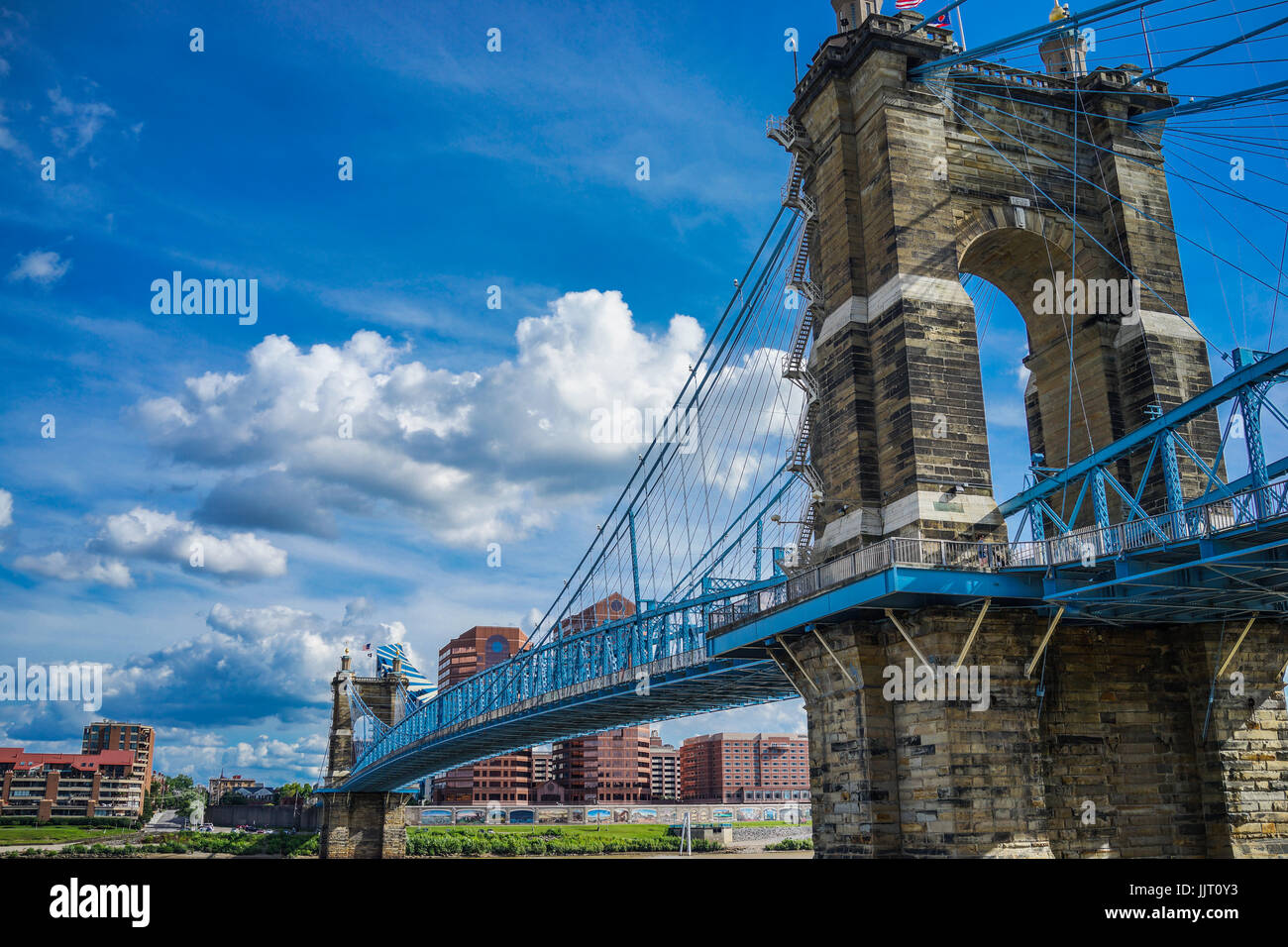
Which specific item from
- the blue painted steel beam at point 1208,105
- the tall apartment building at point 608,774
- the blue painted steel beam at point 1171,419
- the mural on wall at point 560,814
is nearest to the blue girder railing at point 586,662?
the blue painted steel beam at point 1171,419

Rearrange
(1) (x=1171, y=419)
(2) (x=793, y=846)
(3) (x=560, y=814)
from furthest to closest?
1. (3) (x=560, y=814)
2. (2) (x=793, y=846)
3. (1) (x=1171, y=419)

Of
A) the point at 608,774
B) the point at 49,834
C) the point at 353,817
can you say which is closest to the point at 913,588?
the point at 353,817

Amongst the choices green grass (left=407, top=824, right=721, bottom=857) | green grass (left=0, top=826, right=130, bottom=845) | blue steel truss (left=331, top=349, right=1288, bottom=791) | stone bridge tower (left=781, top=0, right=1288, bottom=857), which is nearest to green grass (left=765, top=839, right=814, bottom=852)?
green grass (left=407, top=824, right=721, bottom=857)

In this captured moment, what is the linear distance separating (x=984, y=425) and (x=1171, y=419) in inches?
277

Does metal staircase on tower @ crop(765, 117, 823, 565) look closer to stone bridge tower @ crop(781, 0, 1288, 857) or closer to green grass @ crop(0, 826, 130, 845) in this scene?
stone bridge tower @ crop(781, 0, 1288, 857)

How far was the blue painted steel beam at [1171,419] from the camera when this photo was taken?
83.4 feet

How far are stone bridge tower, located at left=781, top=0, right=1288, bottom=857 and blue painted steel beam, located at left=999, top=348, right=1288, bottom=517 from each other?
1.65 m

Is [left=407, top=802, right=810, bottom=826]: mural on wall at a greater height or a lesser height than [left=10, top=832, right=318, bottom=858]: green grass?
lesser

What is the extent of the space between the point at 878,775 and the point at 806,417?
50.2 feet

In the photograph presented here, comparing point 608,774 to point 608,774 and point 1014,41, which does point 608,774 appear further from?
point 1014,41

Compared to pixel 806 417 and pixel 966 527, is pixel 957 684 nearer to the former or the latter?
pixel 966 527

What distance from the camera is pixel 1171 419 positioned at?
2788 cm

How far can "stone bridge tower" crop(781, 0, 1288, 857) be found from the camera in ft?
102

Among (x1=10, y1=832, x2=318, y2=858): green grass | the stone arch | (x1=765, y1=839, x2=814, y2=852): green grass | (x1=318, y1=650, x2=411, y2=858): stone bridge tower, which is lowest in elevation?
(x1=765, y1=839, x2=814, y2=852): green grass
